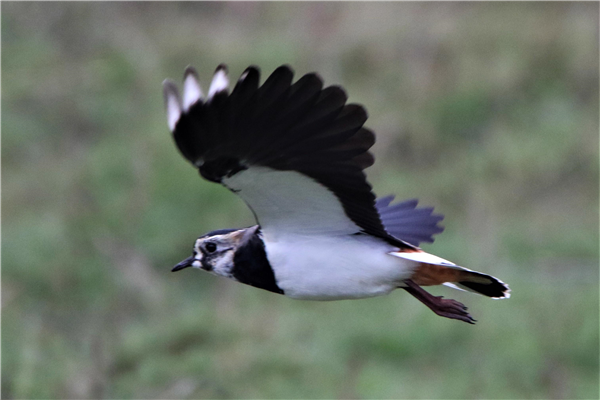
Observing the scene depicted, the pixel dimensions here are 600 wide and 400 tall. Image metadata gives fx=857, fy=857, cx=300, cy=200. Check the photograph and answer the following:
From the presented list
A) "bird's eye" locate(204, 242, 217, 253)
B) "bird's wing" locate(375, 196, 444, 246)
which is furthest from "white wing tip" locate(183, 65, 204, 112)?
"bird's wing" locate(375, 196, 444, 246)

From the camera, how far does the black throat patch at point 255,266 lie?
13.4 feet

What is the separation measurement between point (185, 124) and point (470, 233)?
5.90 m

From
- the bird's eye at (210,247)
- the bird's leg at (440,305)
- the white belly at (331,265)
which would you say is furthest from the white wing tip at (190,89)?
the bird's leg at (440,305)

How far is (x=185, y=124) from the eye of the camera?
3395 millimetres

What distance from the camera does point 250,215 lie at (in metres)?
8.79

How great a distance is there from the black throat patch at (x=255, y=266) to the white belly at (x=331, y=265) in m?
0.04

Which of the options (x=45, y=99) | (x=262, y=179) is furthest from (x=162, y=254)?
(x=262, y=179)

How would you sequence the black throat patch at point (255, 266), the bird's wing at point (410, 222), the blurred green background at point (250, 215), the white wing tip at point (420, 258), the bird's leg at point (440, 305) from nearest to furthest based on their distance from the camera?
the white wing tip at point (420, 258), the black throat patch at point (255, 266), the bird's leg at point (440, 305), the bird's wing at point (410, 222), the blurred green background at point (250, 215)

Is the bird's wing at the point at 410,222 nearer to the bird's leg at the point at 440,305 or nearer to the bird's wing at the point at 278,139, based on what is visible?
the bird's leg at the point at 440,305

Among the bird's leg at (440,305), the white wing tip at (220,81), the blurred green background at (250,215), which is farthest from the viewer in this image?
the blurred green background at (250,215)

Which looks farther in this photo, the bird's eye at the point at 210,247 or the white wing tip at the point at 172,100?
the bird's eye at the point at 210,247

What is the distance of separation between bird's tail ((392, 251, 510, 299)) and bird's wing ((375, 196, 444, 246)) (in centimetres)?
45

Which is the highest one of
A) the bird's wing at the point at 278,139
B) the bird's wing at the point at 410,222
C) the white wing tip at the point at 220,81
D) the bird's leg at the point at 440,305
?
the bird's wing at the point at 410,222

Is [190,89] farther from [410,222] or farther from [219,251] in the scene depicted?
[410,222]
